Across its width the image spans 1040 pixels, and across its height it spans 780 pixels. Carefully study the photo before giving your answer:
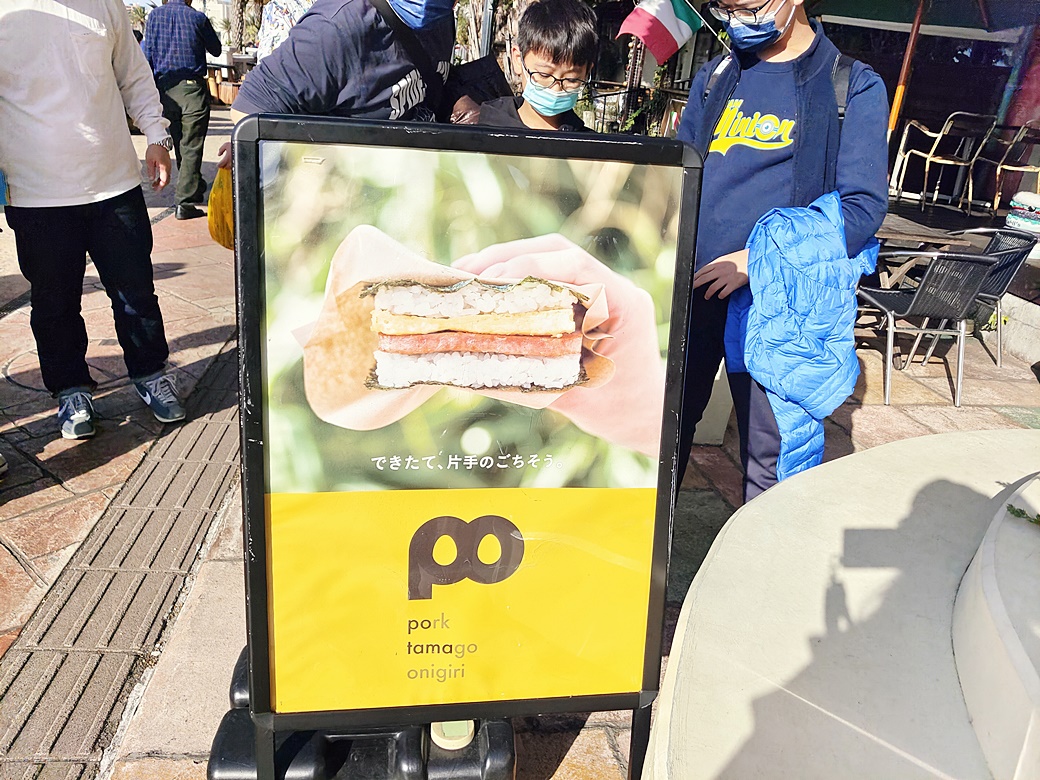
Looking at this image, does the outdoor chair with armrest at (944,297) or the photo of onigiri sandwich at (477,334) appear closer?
the photo of onigiri sandwich at (477,334)

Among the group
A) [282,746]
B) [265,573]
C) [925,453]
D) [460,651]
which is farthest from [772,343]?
[282,746]

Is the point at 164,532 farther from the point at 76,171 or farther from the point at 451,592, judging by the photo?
the point at 451,592

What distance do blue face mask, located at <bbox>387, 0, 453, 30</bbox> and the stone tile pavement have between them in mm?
1984

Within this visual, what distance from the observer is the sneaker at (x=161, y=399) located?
4.15 meters

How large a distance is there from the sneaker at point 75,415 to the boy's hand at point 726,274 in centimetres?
301

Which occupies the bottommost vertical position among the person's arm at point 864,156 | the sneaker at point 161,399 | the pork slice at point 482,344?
the sneaker at point 161,399

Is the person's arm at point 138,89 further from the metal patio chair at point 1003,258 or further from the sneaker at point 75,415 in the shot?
the metal patio chair at point 1003,258

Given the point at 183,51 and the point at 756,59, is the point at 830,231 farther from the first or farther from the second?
the point at 183,51

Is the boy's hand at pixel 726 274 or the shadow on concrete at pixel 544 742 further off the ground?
the boy's hand at pixel 726 274

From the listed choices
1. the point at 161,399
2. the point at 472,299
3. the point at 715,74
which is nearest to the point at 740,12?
the point at 715,74

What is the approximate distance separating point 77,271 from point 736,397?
2.98 m

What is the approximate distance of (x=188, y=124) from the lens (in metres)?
8.33

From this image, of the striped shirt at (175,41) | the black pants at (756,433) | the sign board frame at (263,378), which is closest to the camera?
the sign board frame at (263,378)

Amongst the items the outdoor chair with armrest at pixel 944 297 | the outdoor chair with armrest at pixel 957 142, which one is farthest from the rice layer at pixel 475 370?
the outdoor chair with armrest at pixel 957 142
